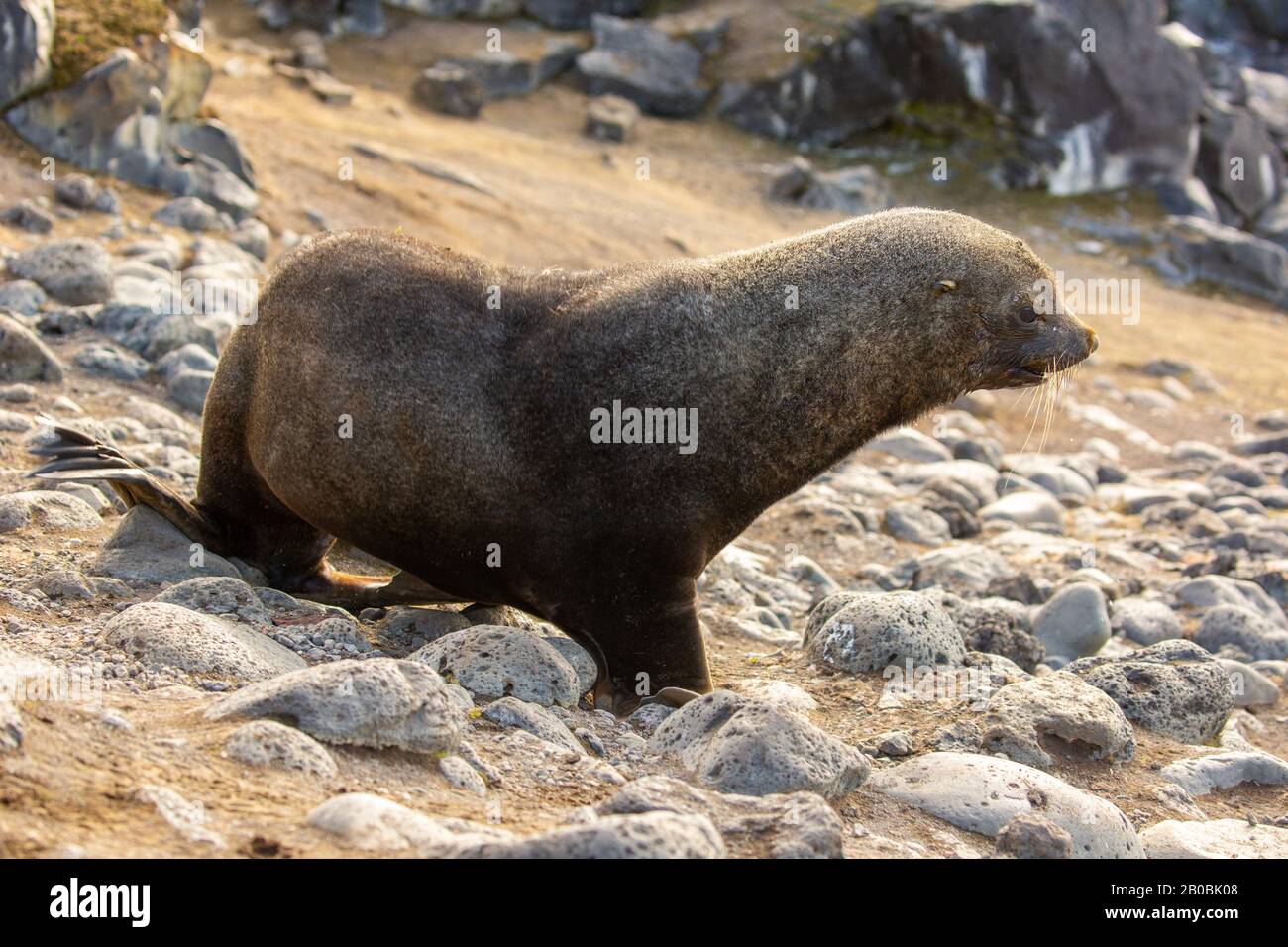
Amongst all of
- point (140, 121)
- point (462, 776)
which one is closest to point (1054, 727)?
point (462, 776)

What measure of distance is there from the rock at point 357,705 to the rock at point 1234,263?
2116 centimetres

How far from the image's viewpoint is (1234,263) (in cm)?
2384

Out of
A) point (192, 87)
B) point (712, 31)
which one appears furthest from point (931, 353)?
point (712, 31)

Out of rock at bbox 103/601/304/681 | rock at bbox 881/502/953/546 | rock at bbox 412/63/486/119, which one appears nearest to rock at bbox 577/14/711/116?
rock at bbox 412/63/486/119

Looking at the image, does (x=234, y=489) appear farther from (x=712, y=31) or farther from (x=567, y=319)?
(x=712, y=31)

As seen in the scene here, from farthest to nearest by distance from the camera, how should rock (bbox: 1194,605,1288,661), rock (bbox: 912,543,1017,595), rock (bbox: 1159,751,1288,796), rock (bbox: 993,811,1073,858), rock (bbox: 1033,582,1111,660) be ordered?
1. rock (bbox: 912,543,1017,595)
2. rock (bbox: 1194,605,1288,661)
3. rock (bbox: 1033,582,1111,660)
4. rock (bbox: 1159,751,1288,796)
5. rock (bbox: 993,811,1073,858)

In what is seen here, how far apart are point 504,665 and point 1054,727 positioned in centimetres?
249

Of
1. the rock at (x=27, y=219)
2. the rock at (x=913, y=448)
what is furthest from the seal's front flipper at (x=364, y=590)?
the rock at (x=913, y=448)

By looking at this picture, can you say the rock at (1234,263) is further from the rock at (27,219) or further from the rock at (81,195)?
the rock at (27,219)

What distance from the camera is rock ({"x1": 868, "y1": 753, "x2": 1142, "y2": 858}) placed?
5.49 metres

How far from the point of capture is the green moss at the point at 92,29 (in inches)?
525

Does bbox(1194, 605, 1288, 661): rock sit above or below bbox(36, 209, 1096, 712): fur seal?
below

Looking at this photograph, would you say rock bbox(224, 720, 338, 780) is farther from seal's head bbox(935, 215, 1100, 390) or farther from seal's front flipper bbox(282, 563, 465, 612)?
seal's head bbox(935, 215, 1100, 390)

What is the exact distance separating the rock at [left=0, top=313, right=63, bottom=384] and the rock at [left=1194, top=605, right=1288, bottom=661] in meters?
7.70
